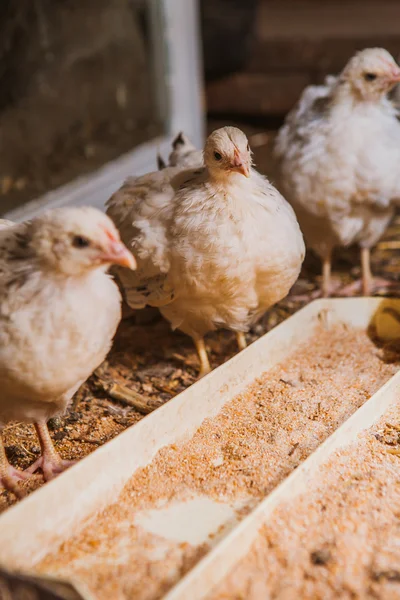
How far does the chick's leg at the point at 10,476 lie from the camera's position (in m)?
2.54

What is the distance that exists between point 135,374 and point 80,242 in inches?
56.2

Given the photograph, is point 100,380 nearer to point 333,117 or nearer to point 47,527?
point 47,527

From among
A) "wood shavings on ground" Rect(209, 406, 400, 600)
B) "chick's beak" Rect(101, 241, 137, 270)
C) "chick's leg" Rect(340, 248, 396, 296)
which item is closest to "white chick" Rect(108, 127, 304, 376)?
"chick's beak" Rect(101, 241, 137, 270)

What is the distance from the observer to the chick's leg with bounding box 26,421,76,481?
262 cm

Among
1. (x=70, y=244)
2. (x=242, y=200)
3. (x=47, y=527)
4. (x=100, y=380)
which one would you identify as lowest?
(x=100, y=380)

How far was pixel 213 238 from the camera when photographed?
2805mm

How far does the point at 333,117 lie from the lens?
371 centimetres

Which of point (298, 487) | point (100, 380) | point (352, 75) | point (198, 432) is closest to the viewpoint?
point (298, 487)

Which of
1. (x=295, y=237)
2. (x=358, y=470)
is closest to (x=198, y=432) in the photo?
(x=358, y=470)

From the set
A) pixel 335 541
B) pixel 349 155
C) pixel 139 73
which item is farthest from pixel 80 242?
pixel 139 73

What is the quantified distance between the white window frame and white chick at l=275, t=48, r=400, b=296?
174cm

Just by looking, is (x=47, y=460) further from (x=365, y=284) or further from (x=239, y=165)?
(x=365, y=284)

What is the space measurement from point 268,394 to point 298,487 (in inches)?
29.0

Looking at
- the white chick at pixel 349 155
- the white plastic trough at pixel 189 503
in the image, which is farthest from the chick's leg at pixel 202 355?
the white chick at pixel 349 155
